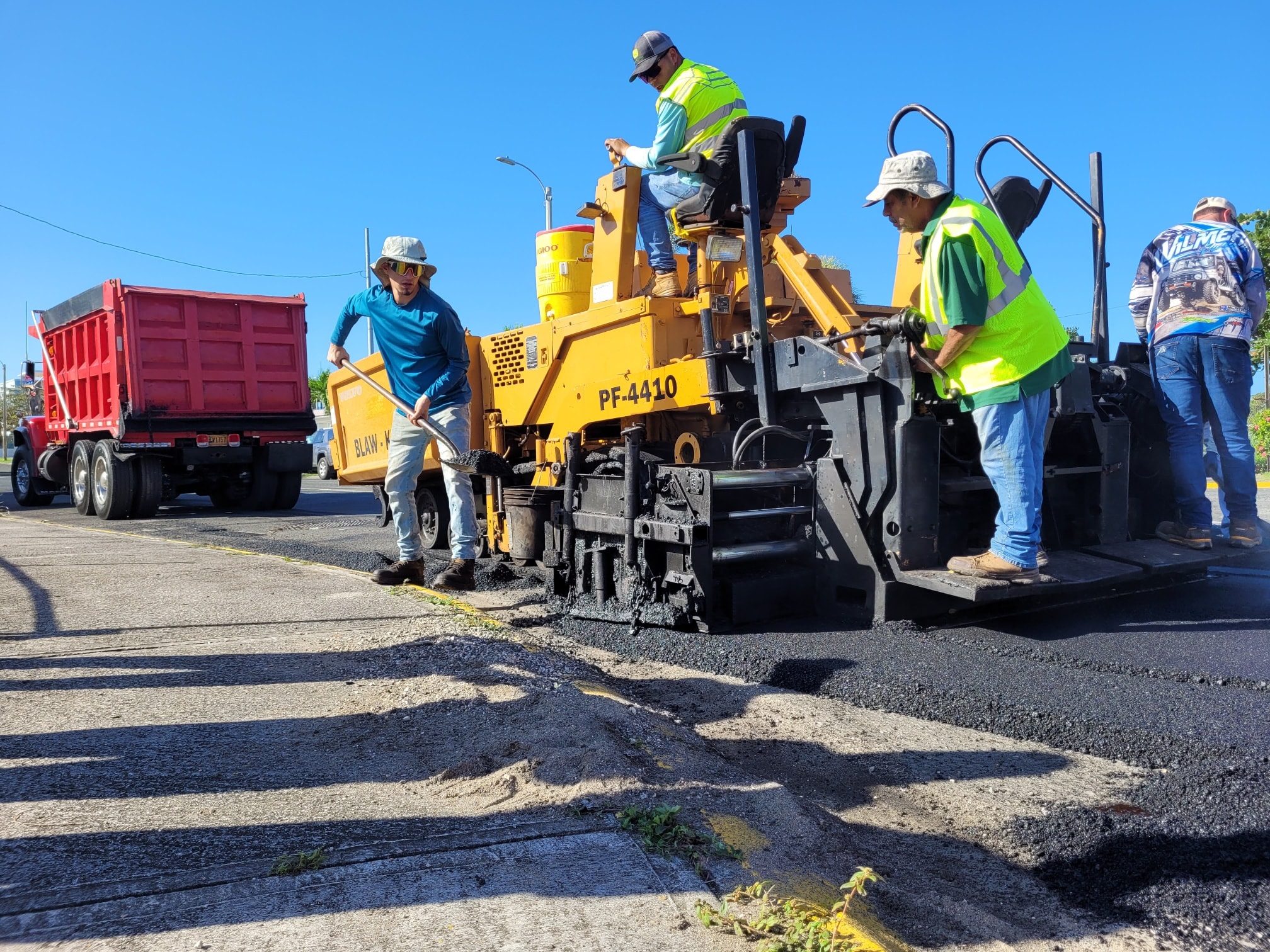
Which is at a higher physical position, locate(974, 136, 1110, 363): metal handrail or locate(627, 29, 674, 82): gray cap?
locate(627, 29, 674, 82): gray cap

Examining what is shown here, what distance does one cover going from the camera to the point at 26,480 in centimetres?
1538

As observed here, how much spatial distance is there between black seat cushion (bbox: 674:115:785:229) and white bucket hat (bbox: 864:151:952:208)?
1102 millimetres

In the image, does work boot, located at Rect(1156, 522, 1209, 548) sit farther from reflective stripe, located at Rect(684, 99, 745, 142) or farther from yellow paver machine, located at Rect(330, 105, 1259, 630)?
reflective stripe, located at Rect(684, 99, 745, 142)

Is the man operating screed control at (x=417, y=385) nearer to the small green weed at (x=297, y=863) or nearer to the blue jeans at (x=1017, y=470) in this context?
the blue jeans at (x=1017, y=470)

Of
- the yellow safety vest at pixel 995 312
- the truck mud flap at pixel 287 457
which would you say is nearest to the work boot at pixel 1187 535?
the yellow safety vest at pixel 995 312

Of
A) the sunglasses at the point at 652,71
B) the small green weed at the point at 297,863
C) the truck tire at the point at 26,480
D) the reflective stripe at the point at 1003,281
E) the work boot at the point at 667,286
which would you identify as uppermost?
the sunglasses at the point at 652,71

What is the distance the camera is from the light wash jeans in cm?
577

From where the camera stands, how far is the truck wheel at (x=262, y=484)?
41.5 feet

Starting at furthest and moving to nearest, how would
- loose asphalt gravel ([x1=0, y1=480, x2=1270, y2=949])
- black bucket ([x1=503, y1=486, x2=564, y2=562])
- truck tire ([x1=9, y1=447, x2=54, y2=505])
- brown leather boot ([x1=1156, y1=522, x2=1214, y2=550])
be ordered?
truck tire ([x1=9, y1=447, x2=54, y2=505]) < black bucket ([x1=503, y1=486, x2=564, y2=562]) < brown leather boot ([x1=1156, y1=522, x2=1214, y2=550]) < loose asphalt gravel ([x1=0, y1=480, x2=1270, y2=949])

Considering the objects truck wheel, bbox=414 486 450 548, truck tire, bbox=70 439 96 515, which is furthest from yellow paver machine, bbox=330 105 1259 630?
truck tire, bbox=70 439 96 515

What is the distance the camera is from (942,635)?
4.19m

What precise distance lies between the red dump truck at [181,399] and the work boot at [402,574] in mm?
7353

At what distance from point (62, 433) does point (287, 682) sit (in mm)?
12609

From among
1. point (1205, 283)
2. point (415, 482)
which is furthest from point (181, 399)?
point (1205, 283)
